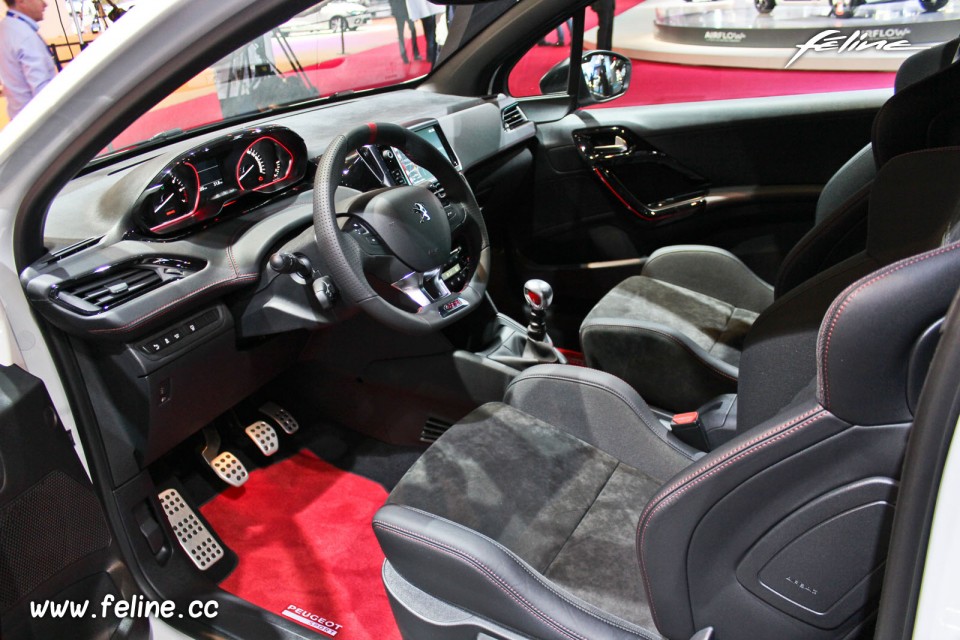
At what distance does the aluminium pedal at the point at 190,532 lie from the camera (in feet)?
6.36

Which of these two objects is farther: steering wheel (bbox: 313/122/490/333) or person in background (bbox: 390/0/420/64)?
person in background (bbox: 390/0/420/64)

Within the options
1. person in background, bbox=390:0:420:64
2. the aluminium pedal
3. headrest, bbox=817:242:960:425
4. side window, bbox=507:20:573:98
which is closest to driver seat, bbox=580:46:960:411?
headrest, bbox=817:242:960:425

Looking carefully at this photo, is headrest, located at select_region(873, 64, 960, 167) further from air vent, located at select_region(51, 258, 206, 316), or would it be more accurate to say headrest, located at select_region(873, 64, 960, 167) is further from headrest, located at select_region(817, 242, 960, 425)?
air vent, located at select_region(51, 258, 206, 316)

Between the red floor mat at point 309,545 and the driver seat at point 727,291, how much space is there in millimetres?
864

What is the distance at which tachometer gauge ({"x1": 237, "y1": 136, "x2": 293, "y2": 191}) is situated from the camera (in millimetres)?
1691

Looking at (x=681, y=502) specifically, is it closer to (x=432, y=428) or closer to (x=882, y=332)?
(x=882, y=332)

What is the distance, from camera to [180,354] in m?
1.59

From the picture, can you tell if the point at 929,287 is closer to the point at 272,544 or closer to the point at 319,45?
the point at 272,544

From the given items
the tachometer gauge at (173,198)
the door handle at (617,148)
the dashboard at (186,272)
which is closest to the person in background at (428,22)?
the door handle at (617,148)

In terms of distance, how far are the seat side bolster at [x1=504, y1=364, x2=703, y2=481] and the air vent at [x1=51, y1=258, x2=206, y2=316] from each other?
0.81 meters

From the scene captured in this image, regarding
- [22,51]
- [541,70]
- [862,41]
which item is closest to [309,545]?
[541,70]

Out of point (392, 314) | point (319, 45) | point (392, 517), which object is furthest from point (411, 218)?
point (319, 45)

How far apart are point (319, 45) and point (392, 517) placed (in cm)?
339

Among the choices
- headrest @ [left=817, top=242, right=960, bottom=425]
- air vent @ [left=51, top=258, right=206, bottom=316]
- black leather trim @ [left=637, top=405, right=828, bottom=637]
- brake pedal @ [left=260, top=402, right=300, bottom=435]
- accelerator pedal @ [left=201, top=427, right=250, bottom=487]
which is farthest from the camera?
brake pedal @ [left=260, top=402, right=300, bottom=435]
